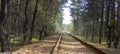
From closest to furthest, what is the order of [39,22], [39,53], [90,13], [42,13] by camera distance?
1. [39,53]
2. [42,13]
3. [39,22]
4. [90,13]

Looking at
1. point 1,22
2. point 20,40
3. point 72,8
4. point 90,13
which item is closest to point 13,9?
point 20,40

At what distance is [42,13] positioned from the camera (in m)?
37.6

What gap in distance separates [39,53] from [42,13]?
22261 millimetres

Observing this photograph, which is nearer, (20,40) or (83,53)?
(83,53)

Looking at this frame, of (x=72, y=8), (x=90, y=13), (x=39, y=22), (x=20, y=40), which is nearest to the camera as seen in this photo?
(x=20, y=40)

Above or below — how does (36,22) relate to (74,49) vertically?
above

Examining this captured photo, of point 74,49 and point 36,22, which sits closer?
point 74,49

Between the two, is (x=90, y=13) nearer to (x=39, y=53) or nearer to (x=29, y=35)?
(x=29, y=35)

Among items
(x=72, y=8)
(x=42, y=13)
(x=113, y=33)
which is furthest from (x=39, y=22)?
(x=72, y=8)

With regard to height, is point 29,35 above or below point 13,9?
below

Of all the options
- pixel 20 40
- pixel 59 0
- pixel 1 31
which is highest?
pixel 59 0

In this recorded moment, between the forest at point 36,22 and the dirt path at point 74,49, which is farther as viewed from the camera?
the forest at point 36,22

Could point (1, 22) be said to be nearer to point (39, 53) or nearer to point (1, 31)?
Result: point (1, 31)

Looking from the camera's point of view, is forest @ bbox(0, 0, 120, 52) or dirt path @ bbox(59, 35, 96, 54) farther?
forest @ bbox(0, 0, 120, 52)
